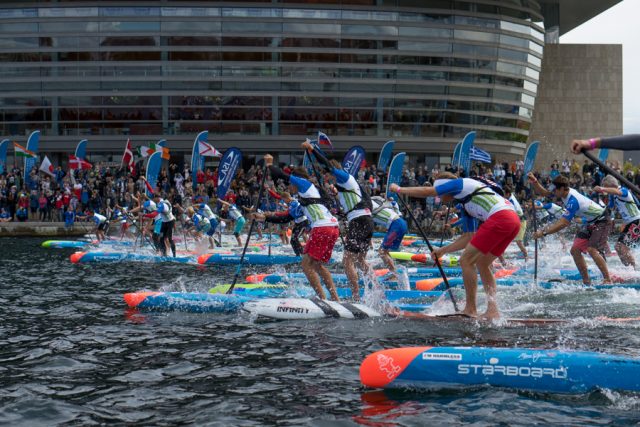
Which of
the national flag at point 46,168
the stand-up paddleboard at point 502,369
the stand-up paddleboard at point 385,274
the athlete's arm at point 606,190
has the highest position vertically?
the athlete's arm at point 606,190

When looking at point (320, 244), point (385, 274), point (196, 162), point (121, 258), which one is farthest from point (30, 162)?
point (320, 244)

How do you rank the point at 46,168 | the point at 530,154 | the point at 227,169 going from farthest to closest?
1. the point at 530,154
2. the point at 46,168
3. the point at 227,169

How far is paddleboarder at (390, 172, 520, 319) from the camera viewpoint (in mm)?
10039

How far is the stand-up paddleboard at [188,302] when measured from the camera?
1195 cm

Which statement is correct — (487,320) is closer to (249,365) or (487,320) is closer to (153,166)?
(249,365)

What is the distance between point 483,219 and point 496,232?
1.11 ft

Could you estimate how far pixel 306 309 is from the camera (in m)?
11.2

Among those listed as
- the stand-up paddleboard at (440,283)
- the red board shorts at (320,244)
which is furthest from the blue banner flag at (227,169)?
the red board shorts at (320,244)

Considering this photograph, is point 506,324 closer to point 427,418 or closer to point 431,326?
point 431,326

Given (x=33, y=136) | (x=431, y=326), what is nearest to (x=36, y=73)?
(x=33, y=136)

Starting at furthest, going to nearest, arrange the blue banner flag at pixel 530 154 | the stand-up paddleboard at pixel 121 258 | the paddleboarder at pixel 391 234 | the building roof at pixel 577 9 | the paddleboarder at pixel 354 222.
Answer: the building roof at pixel 577 9 → the blue banner flag at pixel 530 154 → the stand-up paddleboard at pixel 121 258 → the paddleboarder at pixel 391 234 → the paddleboarder at pixel 354 222

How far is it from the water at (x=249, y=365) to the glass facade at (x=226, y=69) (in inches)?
1522

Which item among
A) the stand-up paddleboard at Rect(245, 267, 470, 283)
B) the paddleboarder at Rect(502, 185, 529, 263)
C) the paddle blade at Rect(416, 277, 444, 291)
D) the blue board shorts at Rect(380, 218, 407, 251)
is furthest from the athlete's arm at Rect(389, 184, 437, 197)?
the paddleboarder at Rect(502, 185, 529, 263)

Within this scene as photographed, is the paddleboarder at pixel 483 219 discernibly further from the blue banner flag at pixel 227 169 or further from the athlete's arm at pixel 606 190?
the blue banner flag at pixel 227 169
